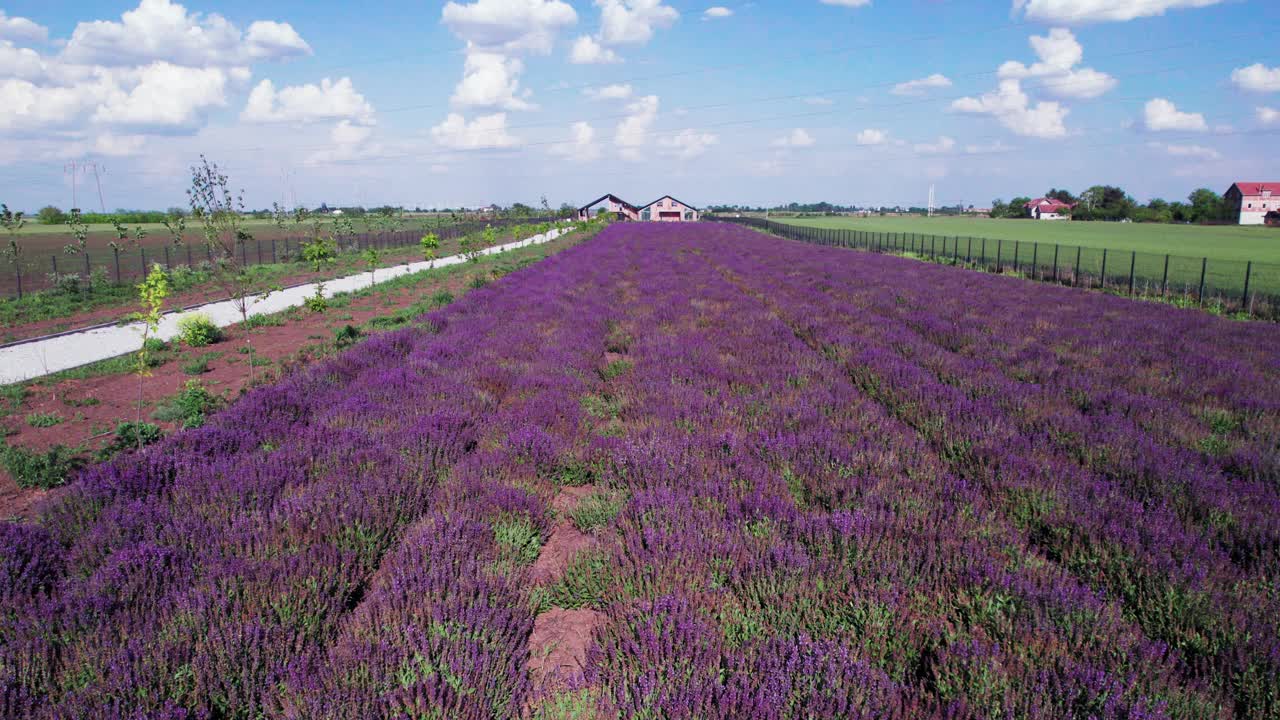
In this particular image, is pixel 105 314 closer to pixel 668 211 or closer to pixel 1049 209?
pixel 668 211

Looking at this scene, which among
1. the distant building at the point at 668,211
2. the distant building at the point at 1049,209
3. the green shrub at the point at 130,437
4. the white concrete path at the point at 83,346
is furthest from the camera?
the distant building at the point at 1049,209

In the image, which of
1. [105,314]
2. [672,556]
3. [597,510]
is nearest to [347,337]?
[597,510]

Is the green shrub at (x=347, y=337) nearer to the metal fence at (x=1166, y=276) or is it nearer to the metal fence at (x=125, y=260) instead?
the metal fence at (x=125, y=260)

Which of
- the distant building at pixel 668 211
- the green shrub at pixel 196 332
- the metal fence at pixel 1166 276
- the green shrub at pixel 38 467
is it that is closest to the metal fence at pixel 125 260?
the green shrub at pixel 196 332

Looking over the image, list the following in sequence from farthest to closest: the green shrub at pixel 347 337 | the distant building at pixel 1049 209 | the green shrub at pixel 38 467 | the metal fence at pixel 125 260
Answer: the distant building at pixel 1049 209 < the metal fence at pixel 125 260 < the green shrub at pixel 347 337 < the green shrub at pixel 38 467

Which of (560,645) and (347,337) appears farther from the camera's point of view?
(347,337)

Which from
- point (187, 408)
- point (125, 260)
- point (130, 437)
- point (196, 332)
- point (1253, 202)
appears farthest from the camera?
point (1253, 202)
